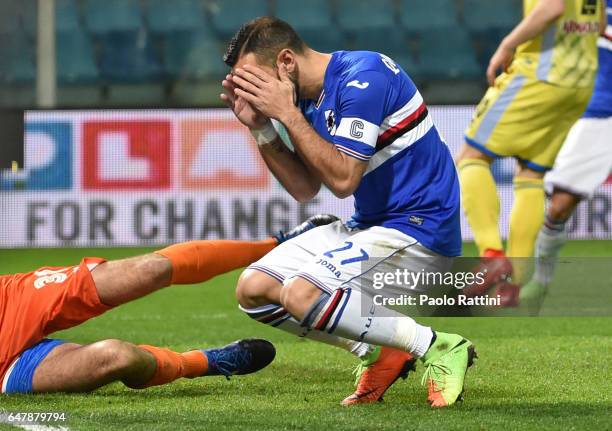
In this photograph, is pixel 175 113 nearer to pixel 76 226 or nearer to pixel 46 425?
pixel 76 226

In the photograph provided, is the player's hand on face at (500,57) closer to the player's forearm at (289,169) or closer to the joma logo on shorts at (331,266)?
the player's forearm at (289,169)

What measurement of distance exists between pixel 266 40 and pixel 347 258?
0.77 meters

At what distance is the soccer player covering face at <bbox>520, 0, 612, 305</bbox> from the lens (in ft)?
23.3

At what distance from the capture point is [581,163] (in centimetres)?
720

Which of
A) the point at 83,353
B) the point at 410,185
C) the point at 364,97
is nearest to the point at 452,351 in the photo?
the point at 410,185

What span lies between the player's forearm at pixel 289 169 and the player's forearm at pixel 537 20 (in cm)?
273

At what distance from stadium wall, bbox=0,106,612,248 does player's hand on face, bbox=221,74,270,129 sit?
6.51 m

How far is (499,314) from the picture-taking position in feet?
22.0

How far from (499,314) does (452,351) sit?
111 inches

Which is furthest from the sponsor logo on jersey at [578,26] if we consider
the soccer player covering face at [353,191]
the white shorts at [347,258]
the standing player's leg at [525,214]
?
the white shorts at [347,258]

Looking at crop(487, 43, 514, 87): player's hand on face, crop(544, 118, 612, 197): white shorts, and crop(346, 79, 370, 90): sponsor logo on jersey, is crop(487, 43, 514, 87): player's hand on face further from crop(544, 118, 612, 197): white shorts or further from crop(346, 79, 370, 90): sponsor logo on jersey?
crop(346, 79, 370, 90): sponsor logo on jersey

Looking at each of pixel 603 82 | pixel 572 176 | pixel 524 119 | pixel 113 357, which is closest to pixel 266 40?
pixel 113 357

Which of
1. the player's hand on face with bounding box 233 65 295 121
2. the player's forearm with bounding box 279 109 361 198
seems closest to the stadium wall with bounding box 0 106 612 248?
the player's hand on face with bounding box 233 65 295 121

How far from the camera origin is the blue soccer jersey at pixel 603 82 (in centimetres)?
733
